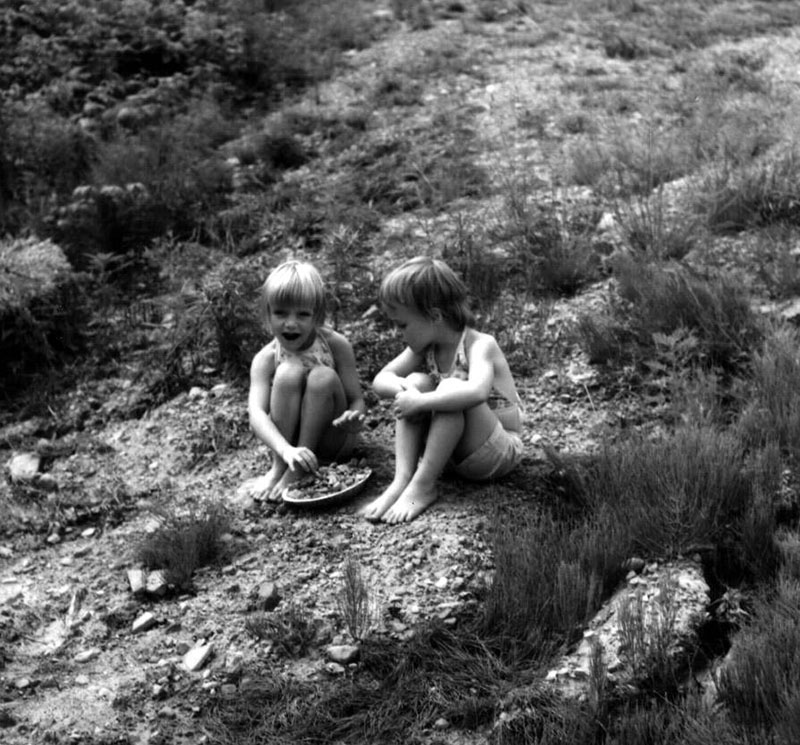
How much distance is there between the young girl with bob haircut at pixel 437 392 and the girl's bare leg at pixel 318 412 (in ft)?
0.88

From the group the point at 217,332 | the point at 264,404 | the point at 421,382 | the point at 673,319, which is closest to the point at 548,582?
the point at 421,382

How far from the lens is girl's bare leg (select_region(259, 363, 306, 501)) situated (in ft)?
15.3

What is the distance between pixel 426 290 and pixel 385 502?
847 millimetres

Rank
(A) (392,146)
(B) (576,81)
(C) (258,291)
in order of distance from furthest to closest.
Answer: (B) (576,81) < (A) (392,146) < (C) (258,291)

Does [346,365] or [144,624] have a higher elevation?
[346,365]

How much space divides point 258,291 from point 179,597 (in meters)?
2.24

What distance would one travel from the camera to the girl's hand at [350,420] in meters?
4.52

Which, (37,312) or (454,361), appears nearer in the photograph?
(454,361)

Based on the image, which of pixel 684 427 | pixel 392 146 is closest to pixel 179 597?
pixel 684 427

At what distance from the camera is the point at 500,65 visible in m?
9.88

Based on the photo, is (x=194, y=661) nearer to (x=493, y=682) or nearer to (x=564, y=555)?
(x=493, y=682)

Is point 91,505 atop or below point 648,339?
below

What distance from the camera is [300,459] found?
4.56 meters

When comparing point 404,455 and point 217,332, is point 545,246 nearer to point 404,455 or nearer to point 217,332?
point 217,332
